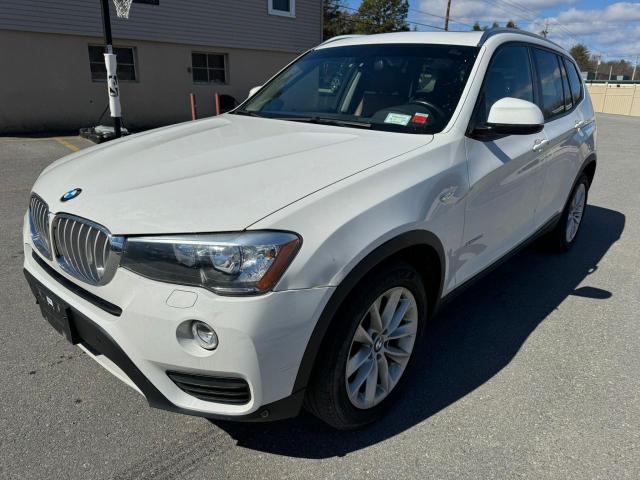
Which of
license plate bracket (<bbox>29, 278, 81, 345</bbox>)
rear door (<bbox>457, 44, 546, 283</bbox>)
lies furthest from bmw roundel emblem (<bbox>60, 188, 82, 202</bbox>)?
rear door (<bbox>457, 44, 546, 283</bbox>)

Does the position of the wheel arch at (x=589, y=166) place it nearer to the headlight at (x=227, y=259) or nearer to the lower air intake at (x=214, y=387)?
the headlight at (x=227, y=259)

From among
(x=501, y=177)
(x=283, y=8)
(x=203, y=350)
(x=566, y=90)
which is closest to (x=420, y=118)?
(x=501, y=177)

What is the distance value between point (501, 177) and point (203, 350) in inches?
78.7

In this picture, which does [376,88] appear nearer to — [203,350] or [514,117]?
[514,117]

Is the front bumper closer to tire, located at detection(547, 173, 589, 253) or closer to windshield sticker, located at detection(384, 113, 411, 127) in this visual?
windshield sticker, located at detection(384, 113, 411, 127)

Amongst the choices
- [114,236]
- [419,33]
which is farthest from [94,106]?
[114,236]

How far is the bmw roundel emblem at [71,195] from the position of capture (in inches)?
87.0

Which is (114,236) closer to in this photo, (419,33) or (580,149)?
(419,33)

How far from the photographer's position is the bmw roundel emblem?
87.0 inches

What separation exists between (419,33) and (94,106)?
Result: 39.3 ft

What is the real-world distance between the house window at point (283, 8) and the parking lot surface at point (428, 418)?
1416 cm

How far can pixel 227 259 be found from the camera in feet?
5.79

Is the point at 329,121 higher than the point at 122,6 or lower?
lower

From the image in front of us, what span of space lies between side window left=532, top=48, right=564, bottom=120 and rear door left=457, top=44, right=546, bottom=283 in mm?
207
